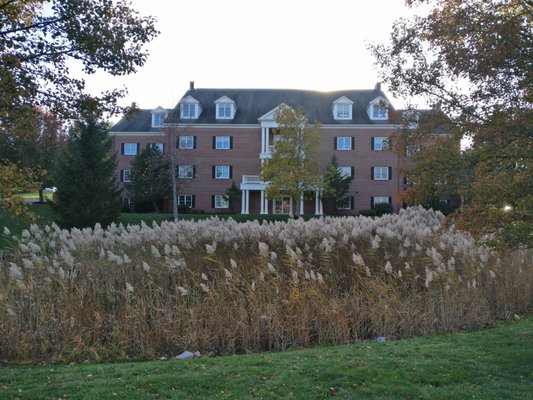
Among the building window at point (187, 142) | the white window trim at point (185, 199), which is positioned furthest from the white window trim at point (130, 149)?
the white window trim at point (185, 199)

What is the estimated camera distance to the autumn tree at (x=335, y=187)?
40125 mm

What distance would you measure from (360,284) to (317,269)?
29.1 inches

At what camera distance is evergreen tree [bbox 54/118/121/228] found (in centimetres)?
2544

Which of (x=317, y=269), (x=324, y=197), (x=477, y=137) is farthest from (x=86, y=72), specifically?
(x=324, y=197)

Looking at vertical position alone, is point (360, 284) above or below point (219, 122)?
below

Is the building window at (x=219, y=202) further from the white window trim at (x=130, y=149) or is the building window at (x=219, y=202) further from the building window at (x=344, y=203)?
the building window at (x=344, y=203)

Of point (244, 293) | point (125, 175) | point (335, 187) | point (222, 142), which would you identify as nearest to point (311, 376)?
point (244, 293)

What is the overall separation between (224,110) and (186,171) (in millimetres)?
6849

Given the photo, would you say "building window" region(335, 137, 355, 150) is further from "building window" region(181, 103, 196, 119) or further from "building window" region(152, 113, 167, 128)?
"building window" region(152, 113, 167, 128)

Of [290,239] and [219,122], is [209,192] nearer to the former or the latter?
[219,122]

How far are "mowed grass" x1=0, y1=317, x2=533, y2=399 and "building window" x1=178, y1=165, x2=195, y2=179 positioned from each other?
38.1 metres

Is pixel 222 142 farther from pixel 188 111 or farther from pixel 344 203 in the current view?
pixel 344 203

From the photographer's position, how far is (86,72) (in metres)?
5.45

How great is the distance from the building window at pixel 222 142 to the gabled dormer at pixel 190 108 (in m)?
2.91
